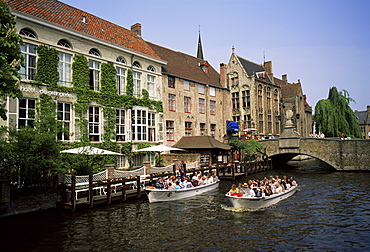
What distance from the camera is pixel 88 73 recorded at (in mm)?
23266

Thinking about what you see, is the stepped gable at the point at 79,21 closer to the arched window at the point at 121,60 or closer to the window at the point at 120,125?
the arched window at the point at 121,60

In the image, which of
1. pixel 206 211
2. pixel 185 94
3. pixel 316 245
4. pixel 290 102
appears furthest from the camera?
pixel 290 102

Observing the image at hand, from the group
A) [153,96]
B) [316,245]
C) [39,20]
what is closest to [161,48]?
[153,96]

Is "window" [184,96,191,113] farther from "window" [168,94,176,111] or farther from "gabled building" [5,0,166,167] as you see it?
"gabled building" [5,0,166,167]

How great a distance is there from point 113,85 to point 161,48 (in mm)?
12369

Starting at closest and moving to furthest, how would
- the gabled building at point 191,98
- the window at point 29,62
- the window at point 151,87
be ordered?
the window at point 29,62, the window at point 151,87, the gabled building at point 191,98

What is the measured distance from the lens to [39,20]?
790 inches

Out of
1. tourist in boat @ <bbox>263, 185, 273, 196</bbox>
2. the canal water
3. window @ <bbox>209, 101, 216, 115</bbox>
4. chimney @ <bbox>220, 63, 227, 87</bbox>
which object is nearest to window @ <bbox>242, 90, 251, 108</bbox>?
chimney @ <bbox>220, 63, 227, 87</bbox>

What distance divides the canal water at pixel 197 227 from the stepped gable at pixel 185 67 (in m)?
18.7

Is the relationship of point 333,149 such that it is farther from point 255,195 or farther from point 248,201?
point 248,201

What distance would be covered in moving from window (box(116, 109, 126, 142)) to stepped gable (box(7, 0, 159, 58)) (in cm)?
631

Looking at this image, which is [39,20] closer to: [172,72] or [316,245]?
[172,72]

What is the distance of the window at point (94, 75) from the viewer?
24031 mm

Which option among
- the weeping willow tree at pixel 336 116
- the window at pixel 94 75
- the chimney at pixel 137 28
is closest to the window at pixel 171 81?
the chimney at pixel 137 28
